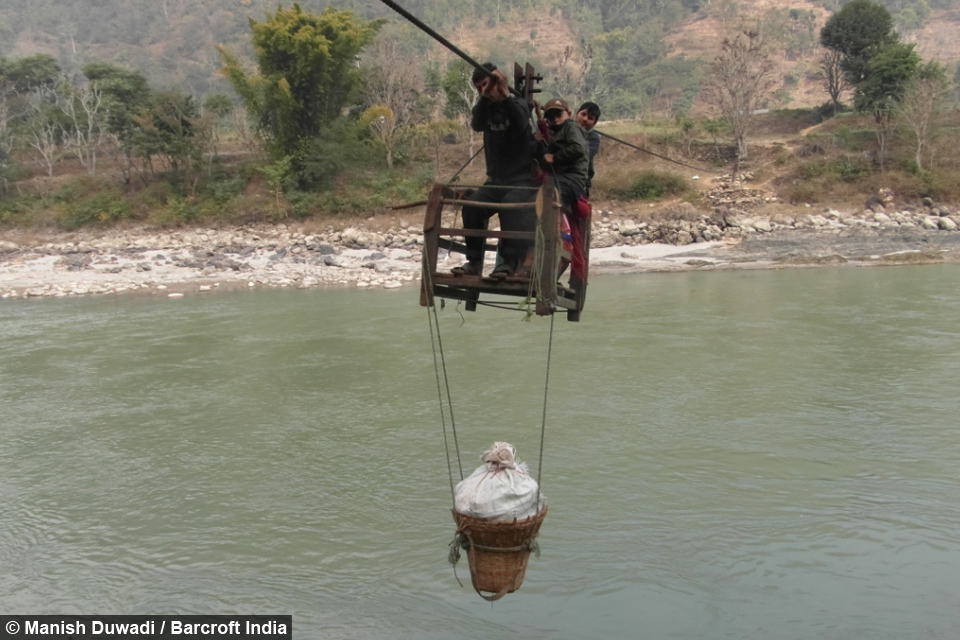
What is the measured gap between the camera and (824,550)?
6.65 metres

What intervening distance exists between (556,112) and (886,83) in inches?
1274

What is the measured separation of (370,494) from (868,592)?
403 centimetres

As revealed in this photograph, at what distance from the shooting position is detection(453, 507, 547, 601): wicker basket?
4.33 meters

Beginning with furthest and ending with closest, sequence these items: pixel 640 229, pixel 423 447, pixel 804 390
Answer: pixel 640 229 < pixel 804 390 < pixel 423 447

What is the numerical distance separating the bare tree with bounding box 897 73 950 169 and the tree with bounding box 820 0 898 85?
15.4 feet

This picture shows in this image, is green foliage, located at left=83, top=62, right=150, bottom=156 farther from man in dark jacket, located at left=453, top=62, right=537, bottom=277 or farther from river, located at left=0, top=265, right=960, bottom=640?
man in dark jacket, located at left=453, top=62, right=537, bottom=277

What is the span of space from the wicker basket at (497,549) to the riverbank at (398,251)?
18553 mm

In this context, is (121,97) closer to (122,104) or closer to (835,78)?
(122,104)

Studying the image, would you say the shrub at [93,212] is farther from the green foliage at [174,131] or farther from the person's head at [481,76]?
the person's head at [481,76]

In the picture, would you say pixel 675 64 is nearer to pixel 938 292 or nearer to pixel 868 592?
pixel 938 292

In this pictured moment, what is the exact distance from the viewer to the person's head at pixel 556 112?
520 cm

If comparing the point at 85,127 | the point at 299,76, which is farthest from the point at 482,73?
the point at 85,127

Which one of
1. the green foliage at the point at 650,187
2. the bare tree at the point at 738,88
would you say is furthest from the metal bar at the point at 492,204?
the bare tree at the point at 738,88

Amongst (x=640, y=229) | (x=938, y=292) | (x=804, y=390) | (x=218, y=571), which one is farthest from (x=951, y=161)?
(x=218, y=571)
